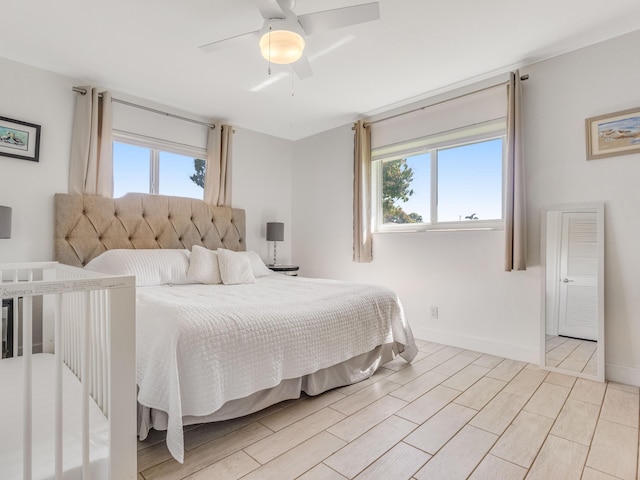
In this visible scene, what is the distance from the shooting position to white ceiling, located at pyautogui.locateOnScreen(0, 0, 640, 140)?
2.05 m

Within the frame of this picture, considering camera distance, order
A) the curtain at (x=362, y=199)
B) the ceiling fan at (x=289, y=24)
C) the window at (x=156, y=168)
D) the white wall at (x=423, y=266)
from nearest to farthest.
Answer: the ceiling fan at (x=289, y=24), the white wall at (x=423, y=266), the window at (x=156, y=168), the curtain at (x=362, y=199)

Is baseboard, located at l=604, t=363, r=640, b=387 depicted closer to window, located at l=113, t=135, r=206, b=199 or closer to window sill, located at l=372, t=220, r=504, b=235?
window sill, located at l=372, t=220, r=504, b=235

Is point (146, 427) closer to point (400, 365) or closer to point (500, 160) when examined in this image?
point (400, 365)

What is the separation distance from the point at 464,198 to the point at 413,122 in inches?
37.2

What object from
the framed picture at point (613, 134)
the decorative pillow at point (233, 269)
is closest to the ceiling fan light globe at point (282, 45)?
the decorative pillow at point (233, 269)

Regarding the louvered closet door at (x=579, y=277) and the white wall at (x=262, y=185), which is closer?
the louvered closet door at (x=579, y=277)

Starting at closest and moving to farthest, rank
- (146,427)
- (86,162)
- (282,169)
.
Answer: (146,427) → (86,162) → (282,169)

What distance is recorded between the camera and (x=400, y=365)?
2682 millimetres

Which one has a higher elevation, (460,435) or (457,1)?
(457,1)

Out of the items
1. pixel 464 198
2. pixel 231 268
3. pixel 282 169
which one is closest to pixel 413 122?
pixel 464 198

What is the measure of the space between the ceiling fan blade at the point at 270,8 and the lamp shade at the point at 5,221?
6.97 ft

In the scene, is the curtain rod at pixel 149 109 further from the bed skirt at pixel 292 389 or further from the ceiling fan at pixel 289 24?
the bed skirt at pixel 292 389

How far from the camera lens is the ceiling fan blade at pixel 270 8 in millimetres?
1761

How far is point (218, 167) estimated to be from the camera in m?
3.76
